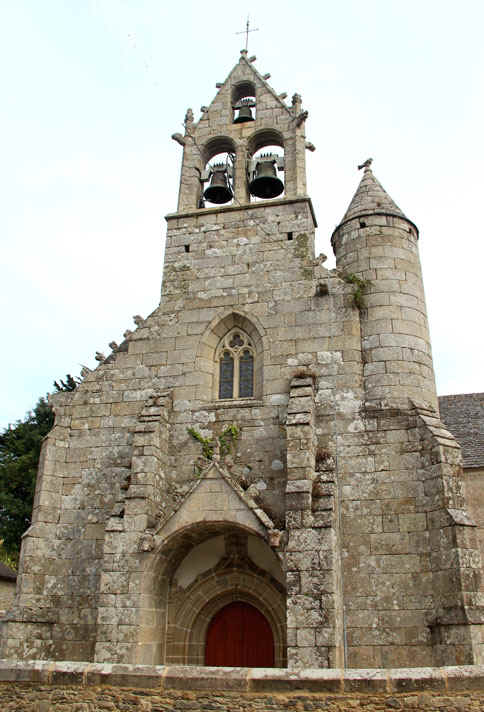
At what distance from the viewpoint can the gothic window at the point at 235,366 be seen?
39.4 feet

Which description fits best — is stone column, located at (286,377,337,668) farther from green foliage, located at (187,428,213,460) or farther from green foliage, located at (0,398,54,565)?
green foliage, located at (0,398,54,565)

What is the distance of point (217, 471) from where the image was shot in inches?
402

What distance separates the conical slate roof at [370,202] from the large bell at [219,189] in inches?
112

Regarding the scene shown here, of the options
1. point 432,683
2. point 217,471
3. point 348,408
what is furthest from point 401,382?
point 432,683

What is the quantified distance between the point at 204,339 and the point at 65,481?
3630 mm

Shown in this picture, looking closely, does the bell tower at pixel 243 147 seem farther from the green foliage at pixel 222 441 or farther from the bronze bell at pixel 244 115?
the green foliage at pixel 222 441

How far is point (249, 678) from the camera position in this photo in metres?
5.93

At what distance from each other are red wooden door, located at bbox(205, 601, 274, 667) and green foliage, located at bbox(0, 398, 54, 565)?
43.8 ft

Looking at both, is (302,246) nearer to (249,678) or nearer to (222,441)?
(222,441)

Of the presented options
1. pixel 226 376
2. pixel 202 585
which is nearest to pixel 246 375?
pixel 226 376

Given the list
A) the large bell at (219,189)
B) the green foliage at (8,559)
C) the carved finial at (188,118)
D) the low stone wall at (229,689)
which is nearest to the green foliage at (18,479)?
the green foliage at (8,559)

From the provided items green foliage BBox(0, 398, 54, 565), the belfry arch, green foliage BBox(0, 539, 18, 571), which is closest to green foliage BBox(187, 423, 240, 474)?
the belfry arch

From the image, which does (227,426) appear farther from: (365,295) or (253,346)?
(365,295)

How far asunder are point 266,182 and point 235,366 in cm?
442
